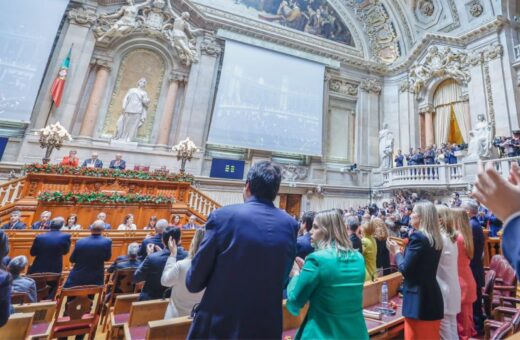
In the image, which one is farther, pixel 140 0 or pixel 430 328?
pixel 140 0

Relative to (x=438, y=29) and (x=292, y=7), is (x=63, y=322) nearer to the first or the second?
(x=292, y=7)

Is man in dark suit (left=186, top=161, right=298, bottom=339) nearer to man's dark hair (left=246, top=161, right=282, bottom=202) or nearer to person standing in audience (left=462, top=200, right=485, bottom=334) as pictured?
man's dark hair (left=246, top=161, right=282, bottom=202)

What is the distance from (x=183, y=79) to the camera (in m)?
11.4

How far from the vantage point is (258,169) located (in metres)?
A: 1.43

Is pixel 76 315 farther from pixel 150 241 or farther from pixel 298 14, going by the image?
pixel 298 14

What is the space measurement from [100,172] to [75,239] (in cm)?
296

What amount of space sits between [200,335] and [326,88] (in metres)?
14.2

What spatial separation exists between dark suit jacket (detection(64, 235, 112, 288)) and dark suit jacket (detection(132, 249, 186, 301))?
0.98 metres

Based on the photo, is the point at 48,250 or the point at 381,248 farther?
the point at 381,248

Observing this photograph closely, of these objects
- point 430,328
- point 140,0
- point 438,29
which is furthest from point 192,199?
point 438,29

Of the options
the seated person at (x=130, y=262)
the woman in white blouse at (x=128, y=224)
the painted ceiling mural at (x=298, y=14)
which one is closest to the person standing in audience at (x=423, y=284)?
the seated person at (x=130, y=262)

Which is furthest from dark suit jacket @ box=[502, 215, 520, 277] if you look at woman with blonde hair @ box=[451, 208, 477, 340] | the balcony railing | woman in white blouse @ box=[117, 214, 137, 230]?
the balcony railing

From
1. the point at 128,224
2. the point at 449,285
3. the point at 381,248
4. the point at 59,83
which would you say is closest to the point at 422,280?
the point at 449,285

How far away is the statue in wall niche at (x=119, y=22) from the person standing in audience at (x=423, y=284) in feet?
40.8
